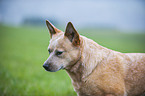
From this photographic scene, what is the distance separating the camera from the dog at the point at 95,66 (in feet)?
9.20

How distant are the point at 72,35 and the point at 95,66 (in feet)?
2.79

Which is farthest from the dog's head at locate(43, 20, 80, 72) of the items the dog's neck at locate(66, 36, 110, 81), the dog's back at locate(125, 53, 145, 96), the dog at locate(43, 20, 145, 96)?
the dog's back at locate(125, 53, 145, 96)

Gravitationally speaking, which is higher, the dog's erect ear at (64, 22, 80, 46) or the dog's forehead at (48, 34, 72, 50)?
the dog's erect ear at (64, 22, 80, 46)

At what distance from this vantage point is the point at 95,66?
2930 millimetres

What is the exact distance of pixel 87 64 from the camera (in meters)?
2.96

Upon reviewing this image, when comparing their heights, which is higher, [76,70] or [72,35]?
[72,35]

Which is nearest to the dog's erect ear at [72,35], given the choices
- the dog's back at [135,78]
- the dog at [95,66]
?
the dog at [95,66]

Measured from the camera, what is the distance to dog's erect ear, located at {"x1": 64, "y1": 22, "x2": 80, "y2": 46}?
9.44ft

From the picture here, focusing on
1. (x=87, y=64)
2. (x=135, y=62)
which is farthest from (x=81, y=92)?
(x=135, y=62)

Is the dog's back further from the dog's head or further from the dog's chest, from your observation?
the dog's head

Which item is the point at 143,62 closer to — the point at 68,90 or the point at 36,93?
the point at 68,90

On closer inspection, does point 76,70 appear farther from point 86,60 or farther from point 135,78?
point 135,78

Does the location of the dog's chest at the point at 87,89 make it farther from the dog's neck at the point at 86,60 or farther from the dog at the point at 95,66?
the dog's neck at the point at 86,60

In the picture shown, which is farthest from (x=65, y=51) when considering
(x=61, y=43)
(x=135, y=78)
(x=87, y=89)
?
(x=135, y=78)
